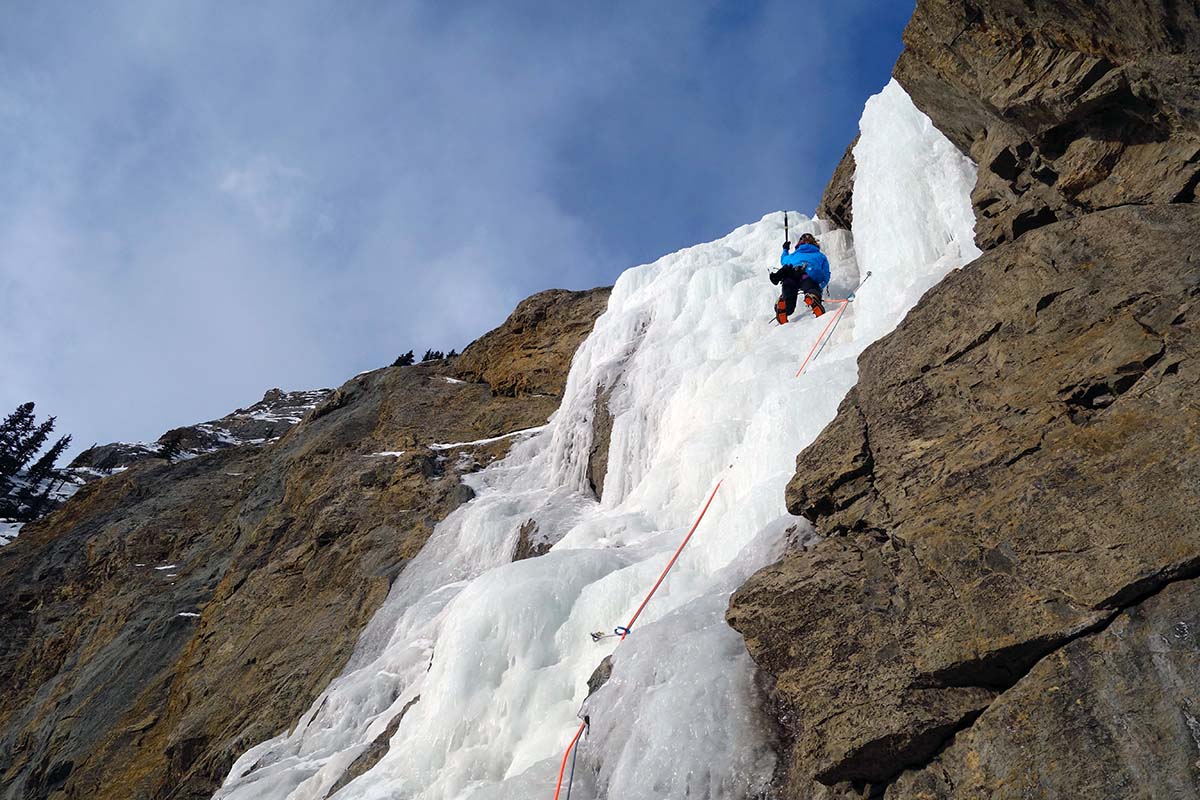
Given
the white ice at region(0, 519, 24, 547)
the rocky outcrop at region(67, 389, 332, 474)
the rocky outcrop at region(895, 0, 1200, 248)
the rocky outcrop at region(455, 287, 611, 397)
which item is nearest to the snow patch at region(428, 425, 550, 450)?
the rocky outcrop at region(455, 287, 611, 397)

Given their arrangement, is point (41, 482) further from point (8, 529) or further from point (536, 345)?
point (536, 345)

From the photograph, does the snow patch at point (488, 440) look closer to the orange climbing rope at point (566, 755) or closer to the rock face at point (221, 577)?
the rock face at point (221, 577)

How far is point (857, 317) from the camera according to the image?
9.48 metres

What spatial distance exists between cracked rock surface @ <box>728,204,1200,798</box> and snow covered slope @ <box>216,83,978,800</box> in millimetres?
583

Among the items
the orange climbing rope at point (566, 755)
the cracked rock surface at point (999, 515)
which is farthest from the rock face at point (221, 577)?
the cracked rock surface at point (999, 515)

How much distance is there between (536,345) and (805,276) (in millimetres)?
Result: 8989

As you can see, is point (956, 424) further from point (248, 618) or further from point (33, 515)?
point (33, 515)

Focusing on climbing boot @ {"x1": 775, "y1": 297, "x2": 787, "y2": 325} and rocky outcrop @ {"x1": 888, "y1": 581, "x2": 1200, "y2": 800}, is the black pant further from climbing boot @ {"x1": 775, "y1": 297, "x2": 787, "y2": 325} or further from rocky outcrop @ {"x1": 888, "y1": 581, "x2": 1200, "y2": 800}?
rocky outcrop @ {"x1": 888, "y1": 581, "x2": 1200, "y2": 800}

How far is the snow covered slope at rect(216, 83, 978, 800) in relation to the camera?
5105 mm

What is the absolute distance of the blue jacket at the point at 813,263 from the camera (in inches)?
443

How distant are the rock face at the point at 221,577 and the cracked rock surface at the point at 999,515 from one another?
7996mm

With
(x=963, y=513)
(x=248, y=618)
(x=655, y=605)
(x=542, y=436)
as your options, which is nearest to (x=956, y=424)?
(x=963, y=513)

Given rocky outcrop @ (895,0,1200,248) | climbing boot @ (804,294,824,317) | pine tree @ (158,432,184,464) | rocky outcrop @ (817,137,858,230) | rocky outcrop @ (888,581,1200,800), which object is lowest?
rocky outcrop @ (888,581,1200,800)

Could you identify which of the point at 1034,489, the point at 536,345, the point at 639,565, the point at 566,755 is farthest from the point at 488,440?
the point at 1034,489
